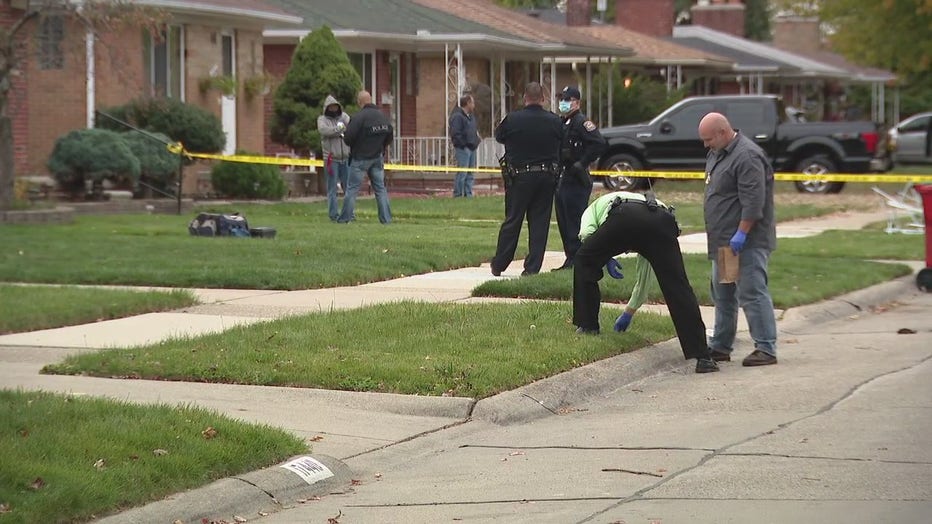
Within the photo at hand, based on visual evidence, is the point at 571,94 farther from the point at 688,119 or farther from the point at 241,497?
the point at 688,119

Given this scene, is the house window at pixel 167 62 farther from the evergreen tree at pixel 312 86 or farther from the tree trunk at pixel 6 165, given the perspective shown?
the tree trunk at pixel 6 165

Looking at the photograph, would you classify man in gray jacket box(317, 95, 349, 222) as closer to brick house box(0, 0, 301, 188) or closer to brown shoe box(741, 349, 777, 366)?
brick house box(0, 0, 301, 188)

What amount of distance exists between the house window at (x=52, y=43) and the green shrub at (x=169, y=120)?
116 centimetres

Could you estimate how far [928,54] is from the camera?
41125 millimetres

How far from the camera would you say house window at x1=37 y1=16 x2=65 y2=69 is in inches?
1017

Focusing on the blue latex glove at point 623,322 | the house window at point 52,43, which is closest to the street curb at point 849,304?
the blue latex glove at point 623,322

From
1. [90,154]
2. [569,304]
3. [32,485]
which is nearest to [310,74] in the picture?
[90,154]

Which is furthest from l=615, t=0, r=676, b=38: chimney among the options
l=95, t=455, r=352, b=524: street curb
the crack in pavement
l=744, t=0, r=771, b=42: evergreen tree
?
l=95, t=455, r=352, b=524: street curb

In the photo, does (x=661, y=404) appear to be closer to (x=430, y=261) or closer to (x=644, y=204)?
(x=644, y=204)

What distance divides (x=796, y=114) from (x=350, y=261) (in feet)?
77.0

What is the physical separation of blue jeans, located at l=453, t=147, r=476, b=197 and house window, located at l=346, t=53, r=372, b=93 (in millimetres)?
4920

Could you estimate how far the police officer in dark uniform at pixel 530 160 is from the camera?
50.5 ft

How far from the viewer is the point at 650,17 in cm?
6028

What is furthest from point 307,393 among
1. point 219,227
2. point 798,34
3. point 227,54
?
point 798,34
